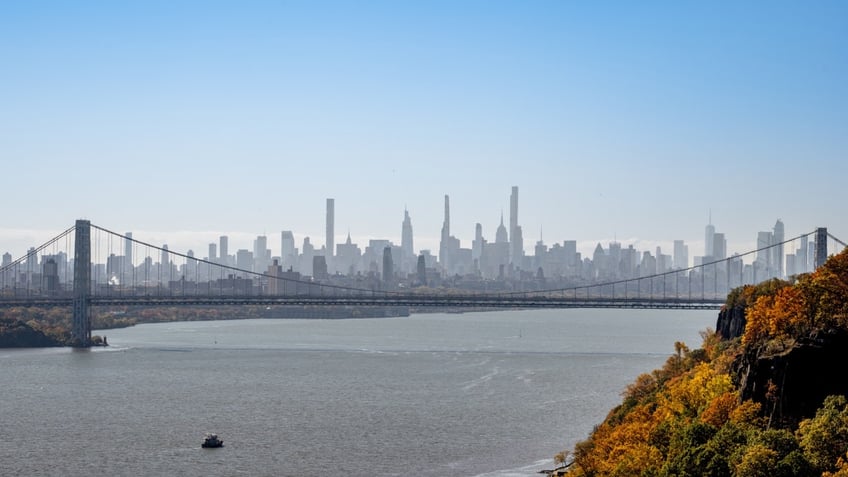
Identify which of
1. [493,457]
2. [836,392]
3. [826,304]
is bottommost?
[493,457]

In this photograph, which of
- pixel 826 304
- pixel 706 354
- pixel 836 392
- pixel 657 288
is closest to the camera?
pixel 836 392

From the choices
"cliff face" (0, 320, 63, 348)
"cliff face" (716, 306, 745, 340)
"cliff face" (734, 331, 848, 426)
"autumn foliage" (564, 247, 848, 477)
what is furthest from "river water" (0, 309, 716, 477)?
"cliff face" (734, 331, 848, 426)

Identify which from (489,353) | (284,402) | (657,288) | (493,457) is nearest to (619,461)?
(493,457)

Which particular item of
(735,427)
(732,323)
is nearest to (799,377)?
(735,427)

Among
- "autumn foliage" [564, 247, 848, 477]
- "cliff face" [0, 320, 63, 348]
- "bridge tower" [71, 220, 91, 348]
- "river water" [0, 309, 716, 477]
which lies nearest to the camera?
"autumn foliage" [564, 247, 848, 477]

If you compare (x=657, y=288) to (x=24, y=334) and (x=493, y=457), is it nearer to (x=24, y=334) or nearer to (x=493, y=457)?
(x=24, y=334)

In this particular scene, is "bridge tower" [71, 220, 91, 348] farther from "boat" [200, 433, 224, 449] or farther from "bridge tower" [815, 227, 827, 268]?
"bridge tower" [815, 227, 827, 268]
